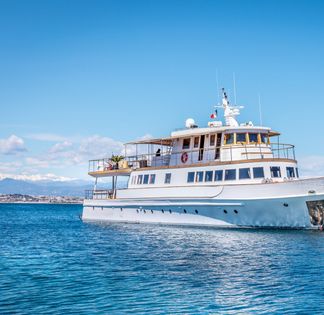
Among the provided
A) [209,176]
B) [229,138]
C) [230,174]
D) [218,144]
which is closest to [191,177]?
[209,176]

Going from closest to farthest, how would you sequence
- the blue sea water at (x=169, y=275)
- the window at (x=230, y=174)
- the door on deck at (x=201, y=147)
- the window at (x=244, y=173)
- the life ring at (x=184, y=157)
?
the blue sea water at (x=169, y=275) → the window at (x=244, y=173) → the window at (x=230, y=174) → the door on deck at (x=201, y=147) → the life ring at (x=184, y=157)

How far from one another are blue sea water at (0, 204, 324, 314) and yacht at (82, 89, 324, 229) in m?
2.20

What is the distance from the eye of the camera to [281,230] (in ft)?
99.2

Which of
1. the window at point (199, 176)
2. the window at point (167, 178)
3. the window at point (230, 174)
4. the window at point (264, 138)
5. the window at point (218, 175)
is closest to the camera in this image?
the window at point (230, 174)

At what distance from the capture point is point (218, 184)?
3294cm

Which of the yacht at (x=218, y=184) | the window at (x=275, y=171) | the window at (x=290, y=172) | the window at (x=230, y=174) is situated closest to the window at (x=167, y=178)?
the yacht at (x=218, y=184)

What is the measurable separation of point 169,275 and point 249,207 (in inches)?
572

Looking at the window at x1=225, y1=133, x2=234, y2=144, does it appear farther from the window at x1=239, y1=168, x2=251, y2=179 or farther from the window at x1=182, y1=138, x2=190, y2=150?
the window at x1=182, y1=138, x2=190, y2=150

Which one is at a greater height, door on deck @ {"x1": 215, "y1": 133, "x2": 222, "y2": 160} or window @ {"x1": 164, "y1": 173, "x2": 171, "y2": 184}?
door on deck @ {"x1": 215, "y1": 133, "x2": 222, "y2": 160}

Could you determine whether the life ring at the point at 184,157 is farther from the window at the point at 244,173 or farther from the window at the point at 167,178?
the window at the point at 244,173

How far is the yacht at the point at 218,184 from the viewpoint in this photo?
29.6m

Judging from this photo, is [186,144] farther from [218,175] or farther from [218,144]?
[218,175]

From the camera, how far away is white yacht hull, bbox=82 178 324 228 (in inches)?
1143

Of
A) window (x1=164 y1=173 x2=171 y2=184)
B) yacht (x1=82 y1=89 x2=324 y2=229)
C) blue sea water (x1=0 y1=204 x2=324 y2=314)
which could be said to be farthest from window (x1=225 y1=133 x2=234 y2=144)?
blue sea water (x1=0 y1=204 x2=324 y2=314)
